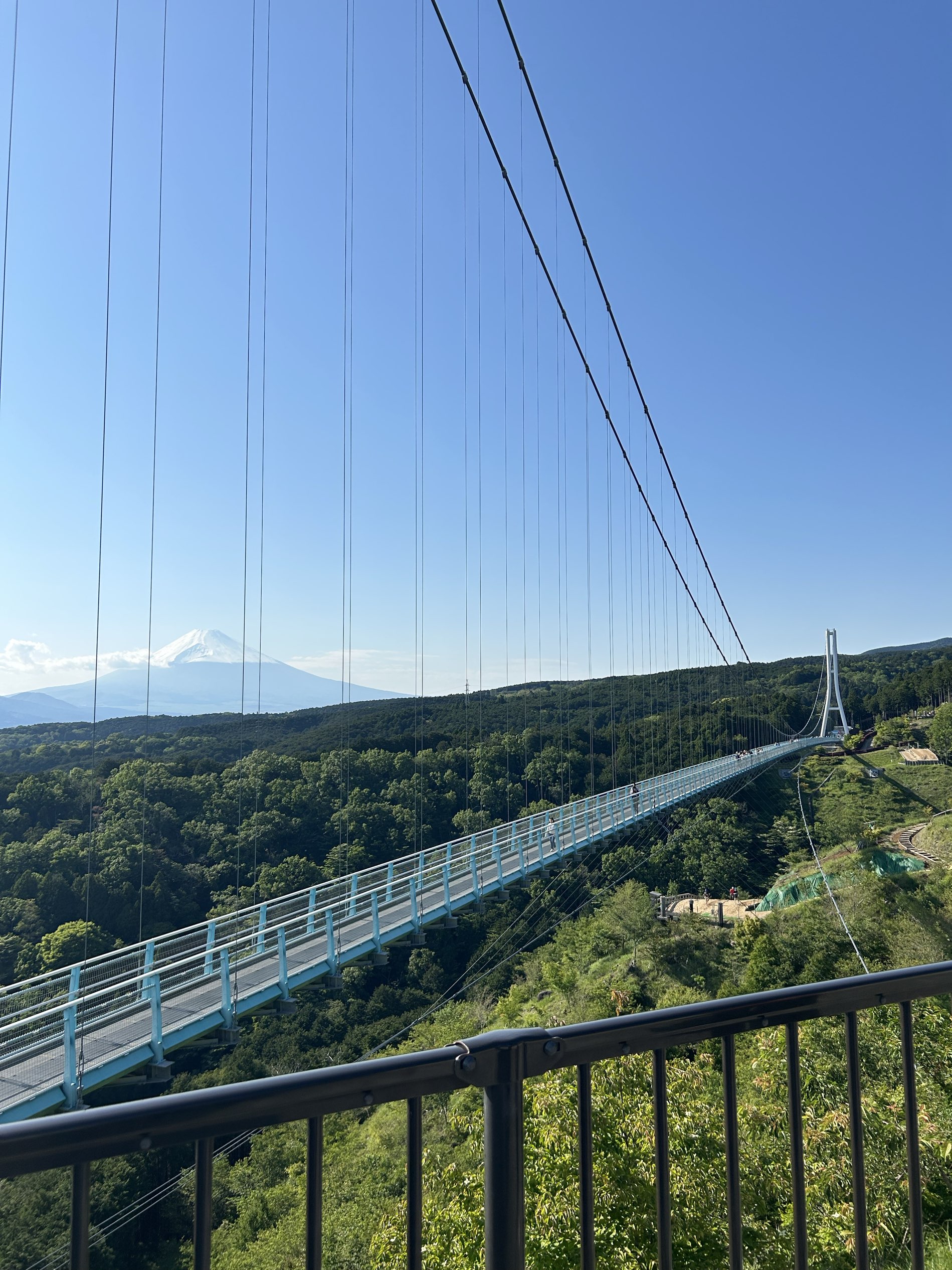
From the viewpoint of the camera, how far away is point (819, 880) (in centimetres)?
3247

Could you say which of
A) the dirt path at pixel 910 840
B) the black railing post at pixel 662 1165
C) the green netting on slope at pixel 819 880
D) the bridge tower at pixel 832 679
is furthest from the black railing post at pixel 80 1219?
the bridge tower at pixel 832 679

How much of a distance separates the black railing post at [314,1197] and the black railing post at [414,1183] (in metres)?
0.11

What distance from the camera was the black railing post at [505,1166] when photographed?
1.04 m

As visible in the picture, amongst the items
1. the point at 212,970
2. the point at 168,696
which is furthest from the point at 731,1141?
the point at 168,696

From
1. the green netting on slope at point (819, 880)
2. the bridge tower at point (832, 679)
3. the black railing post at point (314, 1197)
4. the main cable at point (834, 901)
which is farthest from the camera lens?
the bridge tower at point (832, 679)

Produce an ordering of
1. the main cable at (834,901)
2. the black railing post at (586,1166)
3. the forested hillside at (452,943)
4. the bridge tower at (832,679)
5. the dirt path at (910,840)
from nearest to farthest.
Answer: the black railing post at (586,1166)
the forested hillside at (452,943)
the main cable at (834,901)
the dirt path at (910,840)
the bridge tower at (832,679)

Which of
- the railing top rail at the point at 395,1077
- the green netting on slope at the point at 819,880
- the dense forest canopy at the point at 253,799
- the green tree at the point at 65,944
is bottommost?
the green netting on slope at the point at 819,880

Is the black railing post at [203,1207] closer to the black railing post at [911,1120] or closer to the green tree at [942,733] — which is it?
the black railing post at [911,1120]

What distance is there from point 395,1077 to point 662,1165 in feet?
1.55

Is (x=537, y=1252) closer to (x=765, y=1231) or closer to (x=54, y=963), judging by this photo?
(x=765, y=1231)

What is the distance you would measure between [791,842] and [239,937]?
131 ft

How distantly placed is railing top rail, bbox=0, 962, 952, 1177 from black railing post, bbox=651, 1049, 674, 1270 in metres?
0.07

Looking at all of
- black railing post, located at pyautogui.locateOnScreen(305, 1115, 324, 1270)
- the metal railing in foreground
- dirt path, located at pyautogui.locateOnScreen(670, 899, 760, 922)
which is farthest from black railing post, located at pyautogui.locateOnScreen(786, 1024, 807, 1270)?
dirt path, located at pyautogui.locateOnScreen(670, 899, 760, 922)

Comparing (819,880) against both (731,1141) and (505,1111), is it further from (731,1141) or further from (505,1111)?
(505,1111)
